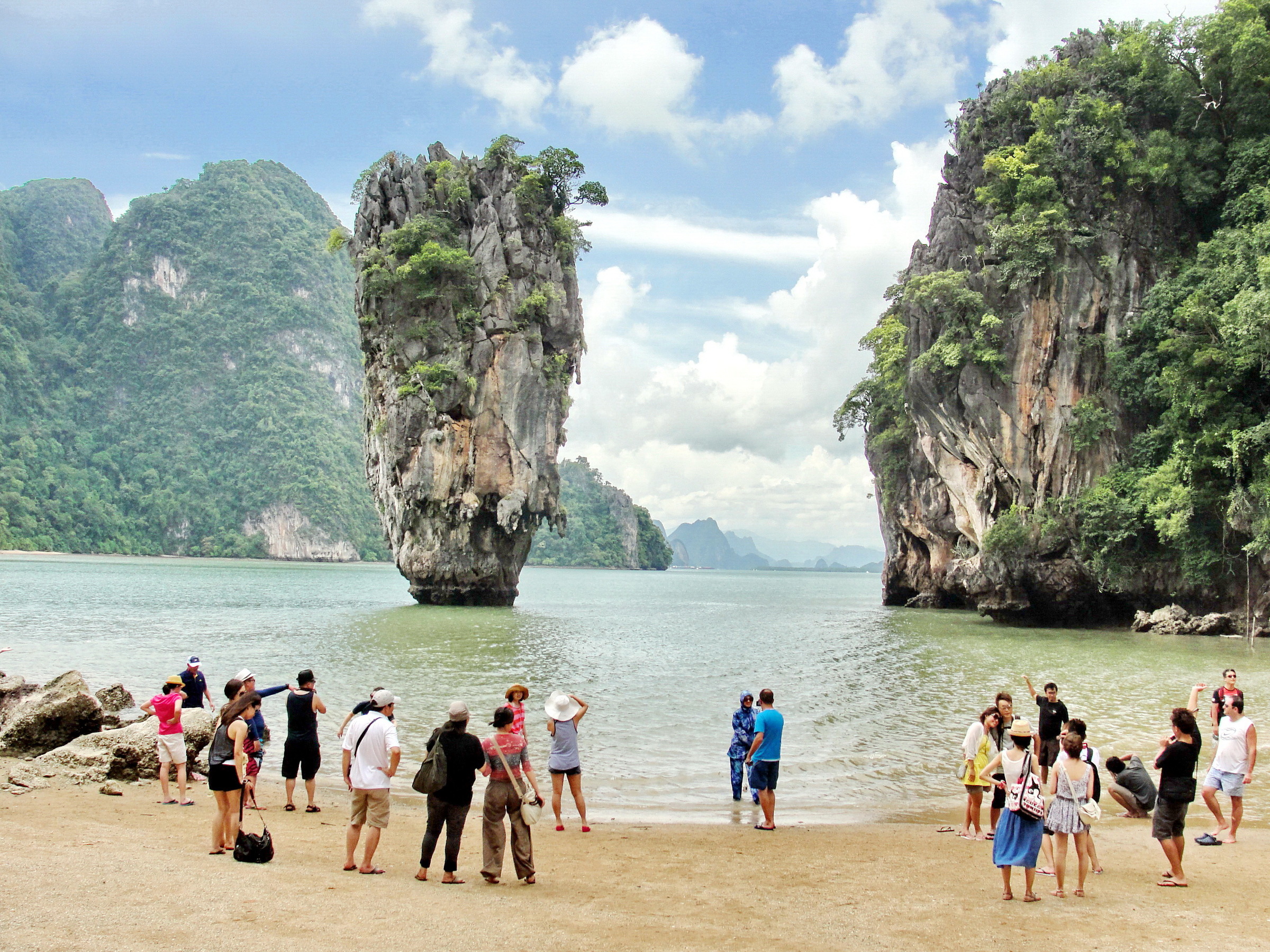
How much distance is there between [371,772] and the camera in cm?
702

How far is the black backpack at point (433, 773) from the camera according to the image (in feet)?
21.6

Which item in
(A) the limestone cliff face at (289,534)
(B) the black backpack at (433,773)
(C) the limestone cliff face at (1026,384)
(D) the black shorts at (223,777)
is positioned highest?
(C) the limestone cliff face at (1026,384)

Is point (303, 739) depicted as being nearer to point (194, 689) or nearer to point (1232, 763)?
point (194, 689)

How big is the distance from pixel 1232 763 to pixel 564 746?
6.82 metres

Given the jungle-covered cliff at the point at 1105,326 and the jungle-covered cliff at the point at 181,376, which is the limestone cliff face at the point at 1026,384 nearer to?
the jungle-covered cliff at the point at 1105,326

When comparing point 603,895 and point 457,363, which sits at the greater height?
point 457,363

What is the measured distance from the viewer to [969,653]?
83.6ft

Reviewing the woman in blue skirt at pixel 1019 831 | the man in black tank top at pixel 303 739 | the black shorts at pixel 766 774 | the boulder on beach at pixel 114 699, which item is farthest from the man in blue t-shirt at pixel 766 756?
the boulder on beach at pixel 114 699

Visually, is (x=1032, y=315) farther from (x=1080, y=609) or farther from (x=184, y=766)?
(x=184, y=766)

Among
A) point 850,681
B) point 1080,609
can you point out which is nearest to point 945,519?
point 1080,609

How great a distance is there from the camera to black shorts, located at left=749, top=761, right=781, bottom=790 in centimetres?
930

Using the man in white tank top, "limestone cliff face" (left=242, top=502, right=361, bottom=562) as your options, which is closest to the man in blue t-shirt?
the man in white tank top

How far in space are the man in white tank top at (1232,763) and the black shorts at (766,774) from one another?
14.3 ft

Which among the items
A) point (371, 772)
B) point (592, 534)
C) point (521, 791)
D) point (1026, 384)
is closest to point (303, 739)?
point (371, 772)
